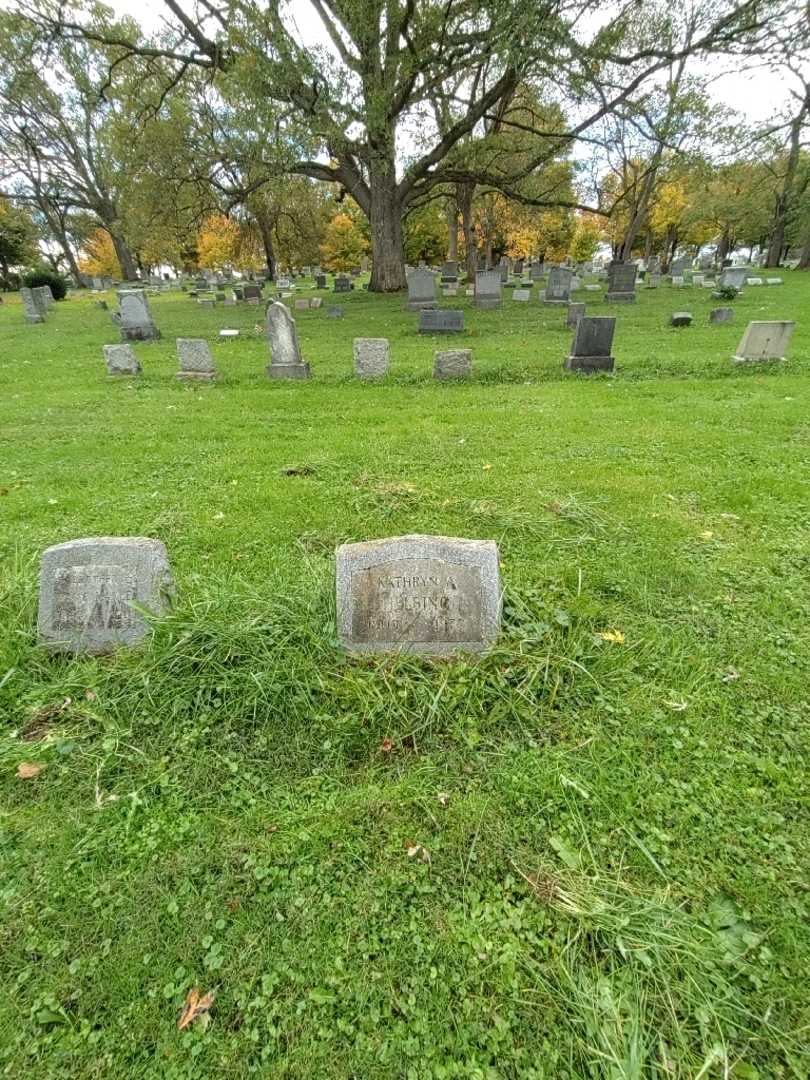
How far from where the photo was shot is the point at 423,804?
200 cm

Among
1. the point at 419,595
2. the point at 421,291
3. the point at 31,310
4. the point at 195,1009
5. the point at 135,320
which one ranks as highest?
the point at 421,291

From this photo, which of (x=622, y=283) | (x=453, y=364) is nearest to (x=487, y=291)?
(x=622, y=283)

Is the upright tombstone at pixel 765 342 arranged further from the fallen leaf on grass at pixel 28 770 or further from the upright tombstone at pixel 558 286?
the fallen leaf on grass at pixel 28 770

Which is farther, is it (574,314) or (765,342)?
(574,314)

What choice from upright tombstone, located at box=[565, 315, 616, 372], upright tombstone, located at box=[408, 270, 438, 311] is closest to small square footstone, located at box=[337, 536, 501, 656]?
upright tombstone, located at box=[565, 315, 616, 372]

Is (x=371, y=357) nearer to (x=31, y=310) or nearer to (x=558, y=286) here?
(x=558, y=286)

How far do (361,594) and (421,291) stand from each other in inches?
638

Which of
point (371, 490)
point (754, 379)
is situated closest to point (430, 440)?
point (371, 490)

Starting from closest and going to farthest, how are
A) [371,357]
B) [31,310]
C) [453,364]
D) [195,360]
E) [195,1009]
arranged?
[195,1009], [453,364], [371,357], [195,360], [31,310]

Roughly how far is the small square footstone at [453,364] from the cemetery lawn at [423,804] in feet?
15.2

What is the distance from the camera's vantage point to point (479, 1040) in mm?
1398

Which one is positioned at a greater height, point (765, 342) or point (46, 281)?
point (46, 281)

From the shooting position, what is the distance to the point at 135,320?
13203 mm

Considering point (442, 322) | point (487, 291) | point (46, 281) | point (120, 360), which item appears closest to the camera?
point (120, 360)
